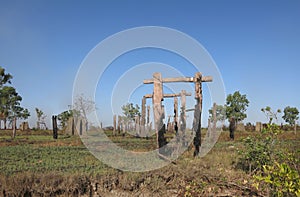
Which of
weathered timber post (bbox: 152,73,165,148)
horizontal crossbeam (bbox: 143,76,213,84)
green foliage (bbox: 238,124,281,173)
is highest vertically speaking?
horizontal crossbeam (bbox: 143,76,213,84)

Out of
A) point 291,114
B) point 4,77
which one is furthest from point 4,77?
point 291,114

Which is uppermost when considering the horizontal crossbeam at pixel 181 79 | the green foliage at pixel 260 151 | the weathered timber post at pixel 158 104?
the horizontal crossbeam at pixel 181 79

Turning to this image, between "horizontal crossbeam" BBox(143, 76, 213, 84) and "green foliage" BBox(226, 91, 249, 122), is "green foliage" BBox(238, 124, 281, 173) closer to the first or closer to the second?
"horizontal crossbeam" BBox(143, 76, 213, 84)

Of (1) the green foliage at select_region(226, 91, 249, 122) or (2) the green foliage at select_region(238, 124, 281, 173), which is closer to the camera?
(2) the green foliage at select_region(238, 124, 281, 173)

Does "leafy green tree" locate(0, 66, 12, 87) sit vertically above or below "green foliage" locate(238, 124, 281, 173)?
above

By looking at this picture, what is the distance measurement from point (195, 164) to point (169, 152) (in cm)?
168

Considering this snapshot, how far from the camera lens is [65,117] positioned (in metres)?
46.6

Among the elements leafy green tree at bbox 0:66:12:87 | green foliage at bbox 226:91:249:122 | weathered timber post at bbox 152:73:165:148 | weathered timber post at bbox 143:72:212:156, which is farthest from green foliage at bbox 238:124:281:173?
green foliage at bbox 226:91:249:122

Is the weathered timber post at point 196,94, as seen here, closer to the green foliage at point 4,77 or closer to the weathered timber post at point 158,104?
the weathered timber post at point 158,104

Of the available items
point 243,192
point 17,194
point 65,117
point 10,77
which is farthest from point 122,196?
point 65,117

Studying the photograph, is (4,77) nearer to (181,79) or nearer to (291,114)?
(181,79)

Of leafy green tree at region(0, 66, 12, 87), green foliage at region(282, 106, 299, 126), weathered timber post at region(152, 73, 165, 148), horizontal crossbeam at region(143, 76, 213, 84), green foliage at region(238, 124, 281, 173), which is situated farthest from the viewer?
green foliage at region(282, 106, 299, 126)

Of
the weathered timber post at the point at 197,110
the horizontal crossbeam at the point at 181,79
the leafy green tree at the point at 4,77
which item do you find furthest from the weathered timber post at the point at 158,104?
the leafy green tree at the point at 4,77

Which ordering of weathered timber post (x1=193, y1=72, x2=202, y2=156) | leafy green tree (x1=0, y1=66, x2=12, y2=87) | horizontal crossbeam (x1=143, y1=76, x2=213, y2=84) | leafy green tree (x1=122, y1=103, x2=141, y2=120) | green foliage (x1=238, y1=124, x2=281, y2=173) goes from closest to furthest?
green foliage (x1=238, y1=124, x2=281, y2=173), horizontal crossbeam (x1=143, y1=76, x2=213, y2=84), weathered timber post (x1=193, y1=72, x2=202, y2=156), leafy green tree (x1=122, y1=103, x2=141, y2=120), leafy green tree (x1=0, y1=66, x2=12, y2=87)
